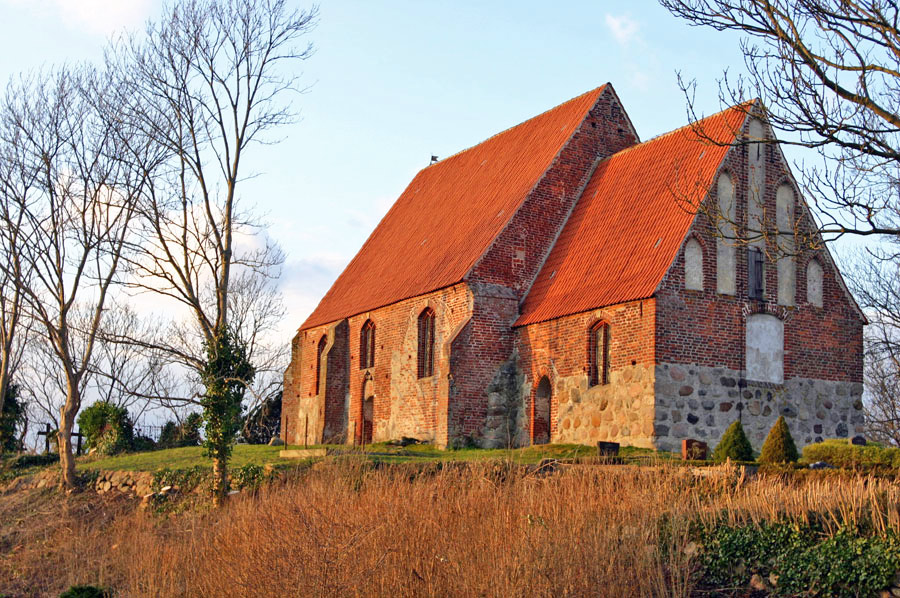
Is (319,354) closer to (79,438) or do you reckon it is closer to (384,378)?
(384,378)

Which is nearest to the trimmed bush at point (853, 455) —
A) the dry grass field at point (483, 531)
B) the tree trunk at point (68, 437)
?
the dry grass field at point (483, 531)

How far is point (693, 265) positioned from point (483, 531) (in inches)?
433

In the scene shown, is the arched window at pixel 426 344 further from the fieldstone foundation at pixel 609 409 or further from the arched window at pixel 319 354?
the arched window at pixel 319 354

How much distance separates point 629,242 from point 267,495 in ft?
33.8

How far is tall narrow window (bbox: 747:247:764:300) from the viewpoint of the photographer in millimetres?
21578

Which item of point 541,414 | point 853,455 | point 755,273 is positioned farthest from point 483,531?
point 755,273

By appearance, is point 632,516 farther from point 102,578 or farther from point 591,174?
point 591,174

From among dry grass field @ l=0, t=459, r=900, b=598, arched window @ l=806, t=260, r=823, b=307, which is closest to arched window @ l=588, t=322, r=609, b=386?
arched window @ l=806, t=260, r=823, b=307

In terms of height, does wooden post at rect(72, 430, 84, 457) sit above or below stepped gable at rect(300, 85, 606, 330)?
below

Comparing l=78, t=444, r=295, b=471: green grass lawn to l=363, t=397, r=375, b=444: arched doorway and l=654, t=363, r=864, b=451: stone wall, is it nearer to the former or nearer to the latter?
l=363, t=397, r=375, b=444: arched doorway

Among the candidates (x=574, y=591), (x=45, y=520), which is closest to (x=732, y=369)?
(x=574, y=591)

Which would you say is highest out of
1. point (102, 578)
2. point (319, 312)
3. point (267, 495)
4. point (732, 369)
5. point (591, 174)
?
point (591, 174)

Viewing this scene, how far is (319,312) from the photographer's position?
107ft

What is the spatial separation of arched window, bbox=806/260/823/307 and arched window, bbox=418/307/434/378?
8971 millimetres
